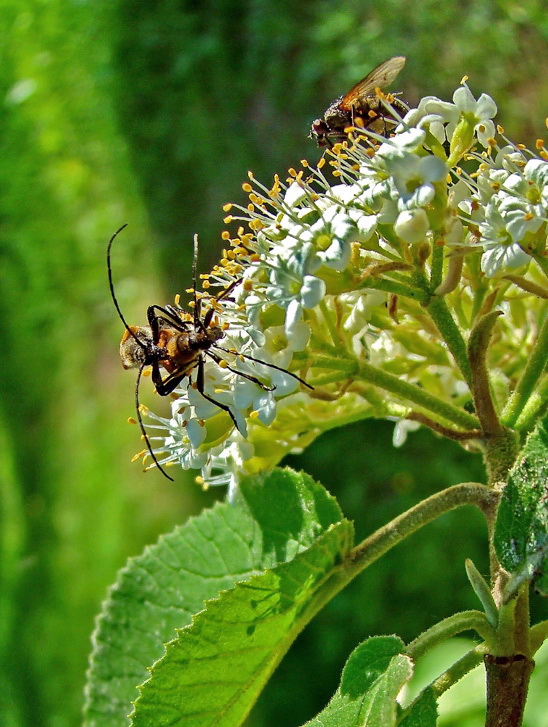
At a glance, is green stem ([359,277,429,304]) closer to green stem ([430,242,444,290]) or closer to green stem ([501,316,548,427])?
green stem ([430,242,444,290])

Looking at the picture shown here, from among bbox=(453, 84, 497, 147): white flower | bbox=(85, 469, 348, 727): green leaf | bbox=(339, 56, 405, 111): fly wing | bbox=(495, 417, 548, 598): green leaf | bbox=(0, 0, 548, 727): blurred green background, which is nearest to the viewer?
bbox=(495, 417, 548, 598): green leaf

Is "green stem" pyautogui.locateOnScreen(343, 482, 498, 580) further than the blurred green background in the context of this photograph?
No

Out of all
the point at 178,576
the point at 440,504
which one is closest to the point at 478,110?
the point at 440,504

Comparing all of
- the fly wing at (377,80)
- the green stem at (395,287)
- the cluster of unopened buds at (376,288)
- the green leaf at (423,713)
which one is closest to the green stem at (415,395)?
the cluster of unopened buds at (376,288)

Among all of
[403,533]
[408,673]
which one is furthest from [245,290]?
[408,673]

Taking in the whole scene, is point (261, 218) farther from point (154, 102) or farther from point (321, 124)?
point (154, 102)

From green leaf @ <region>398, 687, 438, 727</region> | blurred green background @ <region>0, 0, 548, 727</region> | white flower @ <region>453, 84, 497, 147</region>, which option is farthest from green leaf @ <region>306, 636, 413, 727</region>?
→ blurred green background @ <region>0, 0, 548, 727</region>
